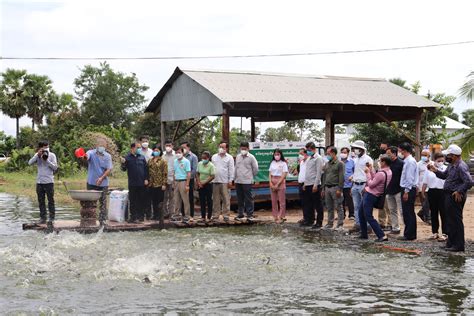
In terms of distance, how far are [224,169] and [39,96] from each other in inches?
1501

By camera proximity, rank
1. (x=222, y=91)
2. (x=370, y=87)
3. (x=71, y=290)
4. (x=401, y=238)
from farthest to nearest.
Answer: (x=370, y=87), (x=222, y=91), (x=401, y=238), (x=71, y=290)

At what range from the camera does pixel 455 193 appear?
1105 cm

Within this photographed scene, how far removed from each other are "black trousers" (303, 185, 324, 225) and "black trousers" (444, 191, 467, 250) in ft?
12.5

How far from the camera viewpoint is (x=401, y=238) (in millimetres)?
12641

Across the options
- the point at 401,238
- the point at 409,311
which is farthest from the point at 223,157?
the point at 409,311

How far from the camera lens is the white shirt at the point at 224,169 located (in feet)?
50.9

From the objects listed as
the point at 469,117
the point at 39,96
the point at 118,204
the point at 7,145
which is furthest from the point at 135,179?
the point at 469,117

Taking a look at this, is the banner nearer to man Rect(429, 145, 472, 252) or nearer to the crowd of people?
the crowd of people

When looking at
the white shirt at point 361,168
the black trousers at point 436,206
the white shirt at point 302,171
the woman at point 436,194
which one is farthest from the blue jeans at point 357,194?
the white shirt at point 302,171

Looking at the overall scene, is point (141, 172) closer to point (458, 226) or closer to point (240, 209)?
point (240, 209)

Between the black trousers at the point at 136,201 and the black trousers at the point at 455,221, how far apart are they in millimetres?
6754

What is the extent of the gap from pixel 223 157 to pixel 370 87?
378 inches

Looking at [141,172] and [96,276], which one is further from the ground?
[141,172]

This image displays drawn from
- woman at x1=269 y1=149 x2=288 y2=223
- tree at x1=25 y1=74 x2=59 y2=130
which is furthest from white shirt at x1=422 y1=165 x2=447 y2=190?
tree at x1=25 y1=74 x2=59 y2=130
